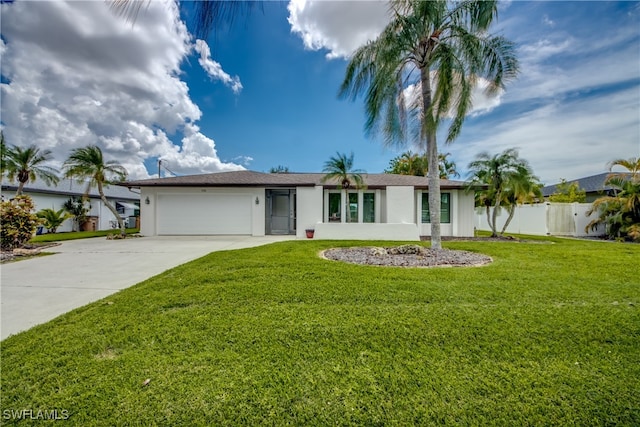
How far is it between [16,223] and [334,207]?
568 inches

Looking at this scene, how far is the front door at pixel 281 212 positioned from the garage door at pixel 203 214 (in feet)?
4.67

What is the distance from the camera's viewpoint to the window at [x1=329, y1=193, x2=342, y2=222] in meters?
16.0

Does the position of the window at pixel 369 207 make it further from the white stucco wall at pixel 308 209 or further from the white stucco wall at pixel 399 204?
the white stucco wall at pixel 308 209

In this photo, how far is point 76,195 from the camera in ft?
70.9

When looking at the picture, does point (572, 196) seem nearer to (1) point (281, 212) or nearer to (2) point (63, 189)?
(1) point (281, 212)

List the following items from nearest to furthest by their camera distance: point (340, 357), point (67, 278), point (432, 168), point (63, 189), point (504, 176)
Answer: point (340, 357), point (67, 278), point (432, 168), point (504, 176), point (63, 189)

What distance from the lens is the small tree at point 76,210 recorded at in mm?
20575

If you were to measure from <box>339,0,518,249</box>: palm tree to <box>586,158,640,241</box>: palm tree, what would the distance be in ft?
43.5

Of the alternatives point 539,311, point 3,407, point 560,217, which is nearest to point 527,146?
point 560,217

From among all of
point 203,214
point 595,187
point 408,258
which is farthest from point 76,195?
point 595,187

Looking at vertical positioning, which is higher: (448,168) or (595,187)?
(448,168)

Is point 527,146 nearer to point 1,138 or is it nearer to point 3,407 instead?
point 3,407

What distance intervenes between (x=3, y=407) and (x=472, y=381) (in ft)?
14.2

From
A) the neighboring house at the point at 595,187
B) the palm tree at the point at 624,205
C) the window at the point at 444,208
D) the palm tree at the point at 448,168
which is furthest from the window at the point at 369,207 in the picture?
the palm tree at the point at 448,168
